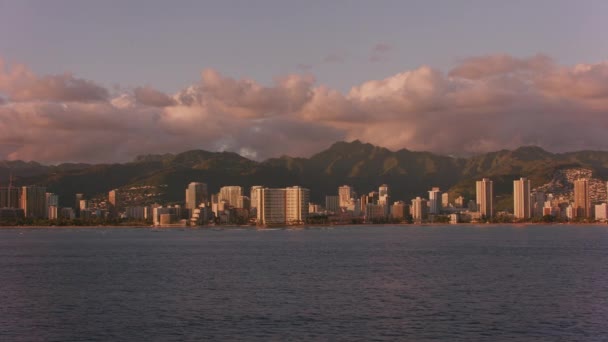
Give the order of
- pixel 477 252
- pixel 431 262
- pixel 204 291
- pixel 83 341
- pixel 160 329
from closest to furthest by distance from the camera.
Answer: pixel 83 341 < pixel 160 329 < pixel 204 291 < pixel 431 262 < pixel 477 252

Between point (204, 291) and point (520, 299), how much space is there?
37335 mm

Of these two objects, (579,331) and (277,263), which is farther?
(277,263)

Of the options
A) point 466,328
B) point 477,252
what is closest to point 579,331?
point 466,328

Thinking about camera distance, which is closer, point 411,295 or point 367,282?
point 411,295

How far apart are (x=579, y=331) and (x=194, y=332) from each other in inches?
1295

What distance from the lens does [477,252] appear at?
169m

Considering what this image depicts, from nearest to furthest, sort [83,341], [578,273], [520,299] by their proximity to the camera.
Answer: [83,341]
[520,299]
[578,273]

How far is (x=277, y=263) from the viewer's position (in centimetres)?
13750

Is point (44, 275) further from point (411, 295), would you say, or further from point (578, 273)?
point (578, 273)

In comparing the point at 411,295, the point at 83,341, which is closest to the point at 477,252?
the point at 411,295

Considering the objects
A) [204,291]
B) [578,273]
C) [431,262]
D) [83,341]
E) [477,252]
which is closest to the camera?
[83,341]

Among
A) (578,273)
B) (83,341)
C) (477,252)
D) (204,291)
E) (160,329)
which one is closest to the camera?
(83,341)

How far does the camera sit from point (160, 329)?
6681 cm

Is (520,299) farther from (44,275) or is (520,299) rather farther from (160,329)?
(44,275)
